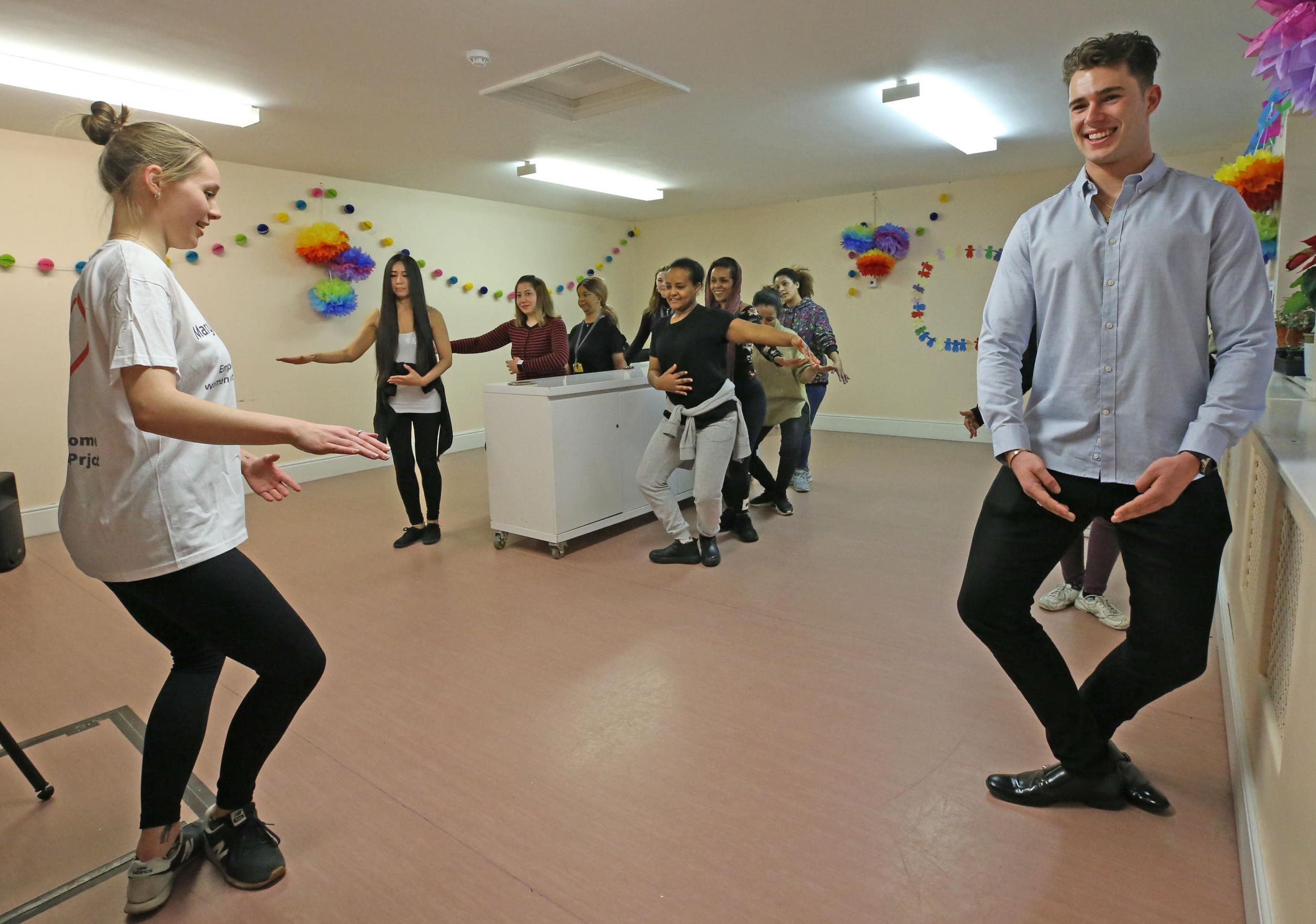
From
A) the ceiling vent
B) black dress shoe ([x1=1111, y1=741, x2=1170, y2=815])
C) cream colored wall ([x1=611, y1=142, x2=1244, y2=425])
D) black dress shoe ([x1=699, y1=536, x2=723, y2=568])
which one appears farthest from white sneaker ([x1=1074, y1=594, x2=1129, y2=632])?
cream colored wall ([x1=611, y1=142, x2=1244, y2=425])

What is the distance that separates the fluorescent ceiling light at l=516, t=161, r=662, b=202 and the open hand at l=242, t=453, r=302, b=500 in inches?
186

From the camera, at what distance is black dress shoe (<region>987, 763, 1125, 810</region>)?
1735 mm

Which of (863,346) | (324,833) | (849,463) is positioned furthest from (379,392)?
(863,346)

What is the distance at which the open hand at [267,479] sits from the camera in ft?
5.11

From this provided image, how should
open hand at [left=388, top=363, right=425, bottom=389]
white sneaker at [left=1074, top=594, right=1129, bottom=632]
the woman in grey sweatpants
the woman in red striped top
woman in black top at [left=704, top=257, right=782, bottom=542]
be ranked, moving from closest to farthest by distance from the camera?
1. white sneaker at [left=1074, top=594, right=1129, bottom=632]
2. the woman in grey sweatpants
3. open hand at [left=388, top=363, right=425, bottom=389]
4. woman in black top at [left=704, top=257, right=782, bottom=542]
5. the woman in red striped top

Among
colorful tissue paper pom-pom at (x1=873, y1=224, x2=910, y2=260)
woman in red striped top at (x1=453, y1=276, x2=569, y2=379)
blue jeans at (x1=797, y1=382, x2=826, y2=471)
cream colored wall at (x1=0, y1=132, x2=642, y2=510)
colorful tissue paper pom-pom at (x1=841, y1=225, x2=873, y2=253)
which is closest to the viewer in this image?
woman in red striped top at (x1=453, y1=276, x2=569, y2=379)

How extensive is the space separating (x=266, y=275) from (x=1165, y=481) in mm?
5917

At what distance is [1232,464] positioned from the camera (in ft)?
8.85

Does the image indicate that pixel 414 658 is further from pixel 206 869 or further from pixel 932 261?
pixel 932 261

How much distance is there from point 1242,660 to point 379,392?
365cm

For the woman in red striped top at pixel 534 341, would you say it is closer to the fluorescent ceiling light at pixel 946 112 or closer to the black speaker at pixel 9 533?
the fluorescent ceiling light at pixel 946 112

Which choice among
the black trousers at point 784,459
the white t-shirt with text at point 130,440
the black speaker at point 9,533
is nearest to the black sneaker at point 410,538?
the black trousers at point 784,459

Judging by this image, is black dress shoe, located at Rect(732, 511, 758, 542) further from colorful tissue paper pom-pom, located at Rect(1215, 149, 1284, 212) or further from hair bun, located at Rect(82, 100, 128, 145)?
hair bun, located at Rect(82, 100, 128, 145)

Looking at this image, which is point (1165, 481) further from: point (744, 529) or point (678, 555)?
point (744, 529)
